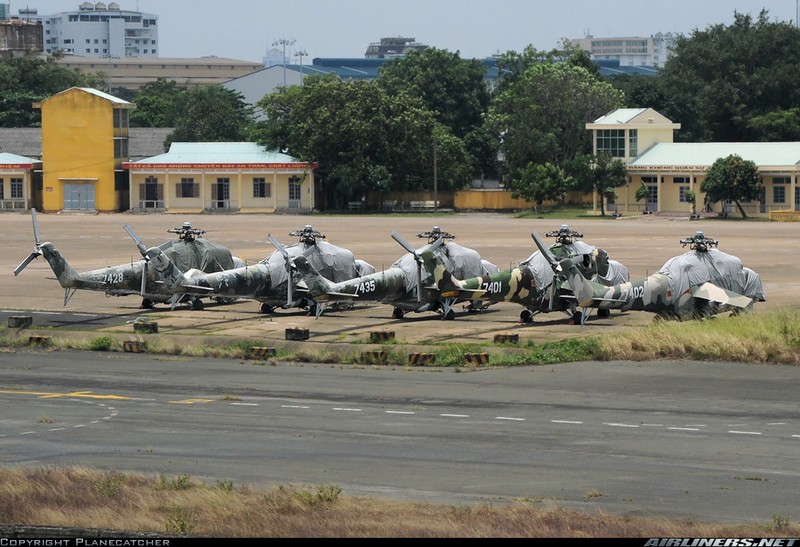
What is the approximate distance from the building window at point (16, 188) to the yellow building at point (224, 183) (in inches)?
430

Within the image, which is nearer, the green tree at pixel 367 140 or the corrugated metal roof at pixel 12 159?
the green tree at pixel 367 140

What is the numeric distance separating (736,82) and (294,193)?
1683 inches

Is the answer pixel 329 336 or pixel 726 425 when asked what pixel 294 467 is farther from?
pixel 329 336

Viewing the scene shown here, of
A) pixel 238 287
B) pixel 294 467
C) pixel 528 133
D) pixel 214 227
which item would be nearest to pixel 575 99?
pixel 528 133

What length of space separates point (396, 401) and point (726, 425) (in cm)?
704

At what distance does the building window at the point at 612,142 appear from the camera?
11431 cm

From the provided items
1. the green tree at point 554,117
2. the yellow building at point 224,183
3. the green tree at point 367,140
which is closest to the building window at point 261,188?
the yellow building at point 224,183

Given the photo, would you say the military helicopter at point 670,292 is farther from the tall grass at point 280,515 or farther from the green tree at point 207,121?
the green tree at point 207,121

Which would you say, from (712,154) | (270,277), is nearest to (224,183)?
(712,154)

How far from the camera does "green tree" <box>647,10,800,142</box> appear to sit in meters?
130

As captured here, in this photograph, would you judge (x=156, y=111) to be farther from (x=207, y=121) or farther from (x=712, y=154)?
(x=712, y=154)

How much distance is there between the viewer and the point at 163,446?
24703 mm

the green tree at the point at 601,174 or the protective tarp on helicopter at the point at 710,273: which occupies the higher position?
the green tree at the point at 601,174

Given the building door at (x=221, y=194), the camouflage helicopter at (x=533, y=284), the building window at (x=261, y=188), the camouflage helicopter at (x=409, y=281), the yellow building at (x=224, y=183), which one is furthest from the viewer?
the building door at (x=221, y=194)
